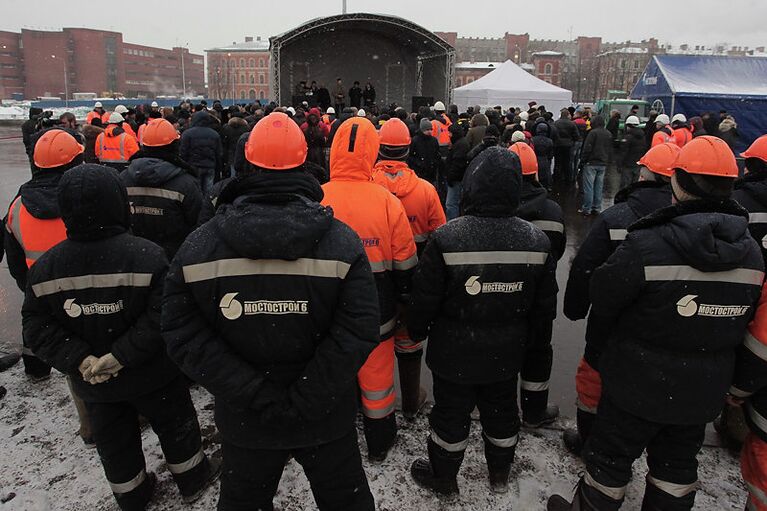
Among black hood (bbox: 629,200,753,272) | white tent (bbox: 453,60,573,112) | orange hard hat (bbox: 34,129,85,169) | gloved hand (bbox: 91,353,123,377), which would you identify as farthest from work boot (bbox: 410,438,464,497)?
white tent (bbox: 453,60,573,112)

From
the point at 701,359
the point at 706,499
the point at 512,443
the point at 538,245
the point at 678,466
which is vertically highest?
the point at 538,245

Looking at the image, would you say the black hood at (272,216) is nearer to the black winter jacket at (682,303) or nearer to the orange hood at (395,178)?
the black winter jacket at (682,303)

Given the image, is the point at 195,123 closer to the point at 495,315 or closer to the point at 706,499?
the point at 495,315

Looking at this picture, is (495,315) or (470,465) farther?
(470,465)

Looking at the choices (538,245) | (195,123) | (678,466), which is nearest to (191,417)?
(538,245)

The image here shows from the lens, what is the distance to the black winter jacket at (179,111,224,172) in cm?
851

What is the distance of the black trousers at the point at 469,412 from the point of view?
2734mm

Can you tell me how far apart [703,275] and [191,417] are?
2.58 metres

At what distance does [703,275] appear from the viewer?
2137mm

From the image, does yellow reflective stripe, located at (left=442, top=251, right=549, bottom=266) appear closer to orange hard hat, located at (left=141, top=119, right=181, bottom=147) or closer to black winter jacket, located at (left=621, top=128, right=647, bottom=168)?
orange hard hat, located at (left=141, top=119, right=181, bottom=147)

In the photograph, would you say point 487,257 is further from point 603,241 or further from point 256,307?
point 256,307

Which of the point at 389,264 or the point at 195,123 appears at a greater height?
the point at 195,123

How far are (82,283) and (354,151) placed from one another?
4.98 ft

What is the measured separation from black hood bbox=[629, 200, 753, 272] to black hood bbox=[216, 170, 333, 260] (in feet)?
4.74
